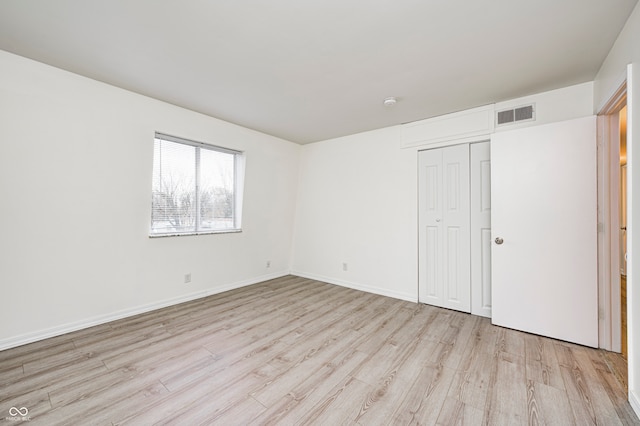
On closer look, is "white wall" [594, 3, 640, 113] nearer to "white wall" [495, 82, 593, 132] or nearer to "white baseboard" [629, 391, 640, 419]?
"white wall" [495, 82, 593, 132]

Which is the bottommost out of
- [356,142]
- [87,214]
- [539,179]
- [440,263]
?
[440,263]

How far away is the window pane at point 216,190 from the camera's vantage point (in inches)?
148

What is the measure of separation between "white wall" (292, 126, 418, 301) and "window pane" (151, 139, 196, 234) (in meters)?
2.05

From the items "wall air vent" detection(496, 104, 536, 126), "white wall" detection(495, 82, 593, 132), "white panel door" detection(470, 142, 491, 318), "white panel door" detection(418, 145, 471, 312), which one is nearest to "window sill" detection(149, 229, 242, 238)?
"white panel door" detection(418, 145, 471, 312)

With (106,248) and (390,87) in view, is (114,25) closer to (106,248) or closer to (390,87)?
(106,248)

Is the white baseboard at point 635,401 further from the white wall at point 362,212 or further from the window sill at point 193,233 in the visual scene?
the window sill at point 193,233

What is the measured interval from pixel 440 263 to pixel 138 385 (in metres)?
3.38

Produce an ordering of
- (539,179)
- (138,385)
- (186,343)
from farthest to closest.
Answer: (539,179) → (186,343) → (138,385)

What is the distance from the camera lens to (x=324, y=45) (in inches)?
79.7

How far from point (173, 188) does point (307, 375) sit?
9.25 ft

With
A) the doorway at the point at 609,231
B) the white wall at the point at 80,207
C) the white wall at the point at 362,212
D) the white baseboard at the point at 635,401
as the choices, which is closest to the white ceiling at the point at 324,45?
the white wall at the point at 80,207

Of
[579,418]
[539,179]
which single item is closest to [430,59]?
[539,179]

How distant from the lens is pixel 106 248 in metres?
2.80

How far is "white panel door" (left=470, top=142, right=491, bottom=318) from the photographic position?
10.2 feet
